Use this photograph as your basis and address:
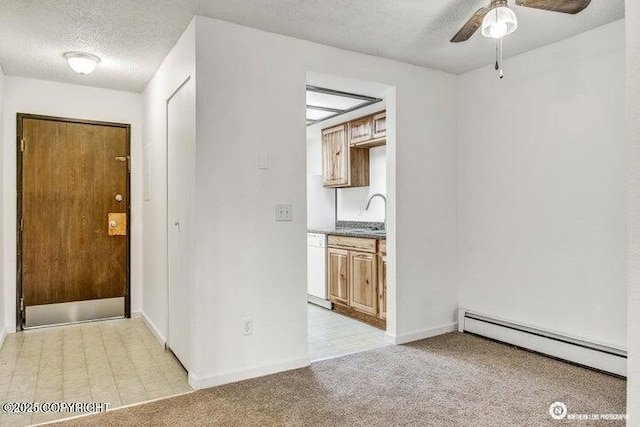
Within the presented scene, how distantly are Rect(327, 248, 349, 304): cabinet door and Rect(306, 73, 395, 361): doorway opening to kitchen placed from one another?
1cm

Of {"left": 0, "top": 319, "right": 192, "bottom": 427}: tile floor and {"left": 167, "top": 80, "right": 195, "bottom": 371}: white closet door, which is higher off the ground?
{"left": 167, "top": 80, "right": 195, "bottom": 371}: white closet door

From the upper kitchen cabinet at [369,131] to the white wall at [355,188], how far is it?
94 mm

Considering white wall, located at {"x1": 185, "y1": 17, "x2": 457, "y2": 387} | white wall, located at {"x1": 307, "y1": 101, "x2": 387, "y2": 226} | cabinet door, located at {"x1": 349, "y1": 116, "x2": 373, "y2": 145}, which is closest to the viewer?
white wall, located at {"x1": 185, "y1": 17, "x2": 457, "y2": 387}

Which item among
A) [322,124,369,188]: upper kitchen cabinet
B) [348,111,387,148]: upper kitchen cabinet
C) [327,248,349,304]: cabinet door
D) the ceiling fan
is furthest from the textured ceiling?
[327,248,349,304]: cabinet door

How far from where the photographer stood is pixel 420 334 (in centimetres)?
353

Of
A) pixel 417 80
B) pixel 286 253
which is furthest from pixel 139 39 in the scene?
pixel 417 80

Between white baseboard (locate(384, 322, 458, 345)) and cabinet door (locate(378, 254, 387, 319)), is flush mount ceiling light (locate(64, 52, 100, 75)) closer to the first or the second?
cabinet door (locate(378, 254, 387, 319))

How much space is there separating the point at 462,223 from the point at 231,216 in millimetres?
2205

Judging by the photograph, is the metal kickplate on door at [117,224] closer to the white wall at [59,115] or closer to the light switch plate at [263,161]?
the white wall at [59,115]

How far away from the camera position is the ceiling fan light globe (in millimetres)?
2057

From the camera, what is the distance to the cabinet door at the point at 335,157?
196 inches

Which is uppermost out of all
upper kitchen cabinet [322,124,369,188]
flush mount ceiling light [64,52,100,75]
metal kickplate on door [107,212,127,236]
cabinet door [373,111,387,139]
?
flush mount ceiling light [64,52,100,75]

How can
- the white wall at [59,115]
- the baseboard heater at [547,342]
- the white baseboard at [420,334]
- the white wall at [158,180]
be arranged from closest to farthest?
the baseboard heater at [547,342] < the white wall at [158,180] < the white baseboard at [420,334] < the white wall at [59,115]

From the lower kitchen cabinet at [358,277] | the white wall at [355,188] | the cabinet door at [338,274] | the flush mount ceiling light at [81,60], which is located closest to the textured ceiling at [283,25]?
the flush mount ceiling light at [81,60]
